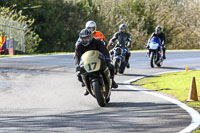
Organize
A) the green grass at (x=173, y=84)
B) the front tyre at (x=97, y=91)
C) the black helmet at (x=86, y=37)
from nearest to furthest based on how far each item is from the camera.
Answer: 1. the front tyre at (x=97, y=91)
2. the black helmet at (x=86, y=37)
3. the green grass at (x=173, y=84)

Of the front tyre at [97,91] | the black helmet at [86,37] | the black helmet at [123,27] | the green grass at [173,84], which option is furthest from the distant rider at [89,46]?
the black helmet at [123,27]

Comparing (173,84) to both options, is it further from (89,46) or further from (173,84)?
(89,46)

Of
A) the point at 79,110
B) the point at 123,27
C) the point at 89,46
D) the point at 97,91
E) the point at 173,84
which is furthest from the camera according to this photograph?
the point at 123,27

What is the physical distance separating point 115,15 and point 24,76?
45.2 metres

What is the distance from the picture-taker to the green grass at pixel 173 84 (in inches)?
471

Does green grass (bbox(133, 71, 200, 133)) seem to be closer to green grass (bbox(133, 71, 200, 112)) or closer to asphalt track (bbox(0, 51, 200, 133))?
green grass (bbox(133, 71, 200, 112))

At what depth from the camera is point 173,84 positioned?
49.1ft

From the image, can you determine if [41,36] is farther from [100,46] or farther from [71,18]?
[100,46]

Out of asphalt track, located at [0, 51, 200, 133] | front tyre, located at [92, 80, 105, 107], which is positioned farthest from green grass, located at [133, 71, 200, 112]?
front tyre, located at [92, 80, 105, 107]

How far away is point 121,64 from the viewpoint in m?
18.3

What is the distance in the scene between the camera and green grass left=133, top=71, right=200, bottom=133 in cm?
1197

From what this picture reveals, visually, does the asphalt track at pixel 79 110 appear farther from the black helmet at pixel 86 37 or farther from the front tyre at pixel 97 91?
the black helmet at pixel 86 37

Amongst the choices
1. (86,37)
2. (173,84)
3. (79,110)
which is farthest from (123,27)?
(79,110)

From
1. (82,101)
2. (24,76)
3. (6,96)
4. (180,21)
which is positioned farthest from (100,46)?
(180,21)
